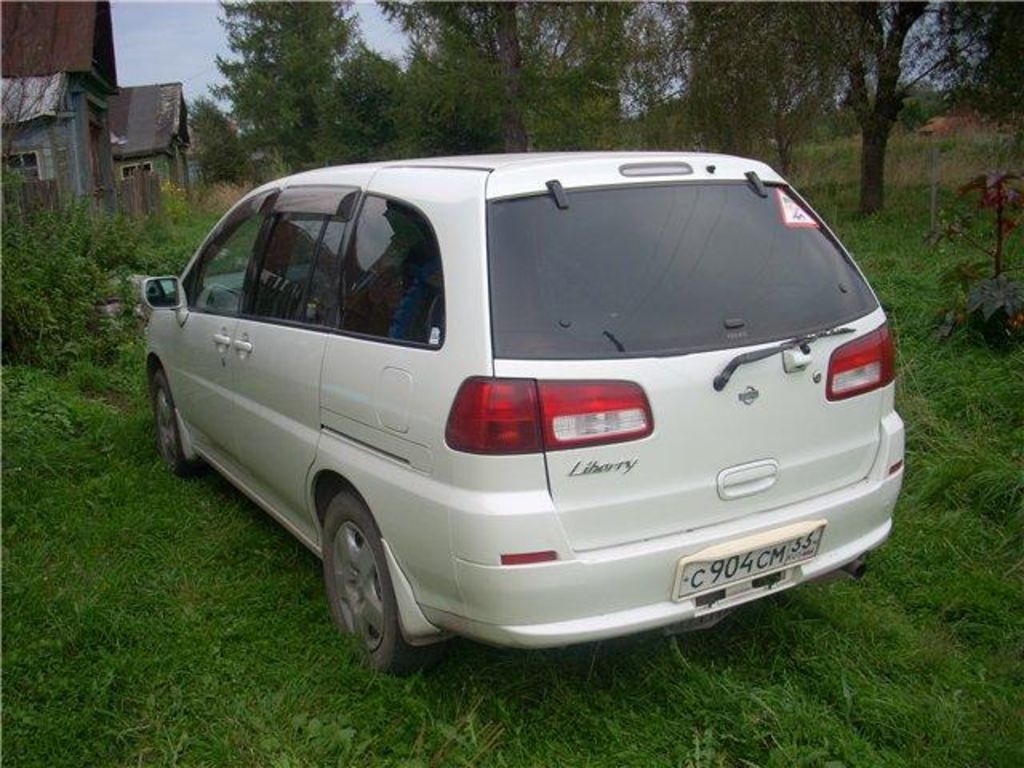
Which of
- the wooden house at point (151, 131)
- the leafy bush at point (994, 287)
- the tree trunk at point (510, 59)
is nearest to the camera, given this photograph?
the leafy bush at point (994, 287)

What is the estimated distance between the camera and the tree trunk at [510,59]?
805 inches

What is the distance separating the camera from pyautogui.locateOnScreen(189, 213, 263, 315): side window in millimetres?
4105

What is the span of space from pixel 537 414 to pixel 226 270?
249cm

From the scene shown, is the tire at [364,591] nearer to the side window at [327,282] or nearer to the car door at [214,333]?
the side window at [327,282]

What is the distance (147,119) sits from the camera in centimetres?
3588

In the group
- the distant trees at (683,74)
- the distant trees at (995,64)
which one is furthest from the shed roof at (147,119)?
the distant trees at (995,64)

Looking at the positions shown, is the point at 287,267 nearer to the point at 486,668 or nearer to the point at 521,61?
the point at 486,668

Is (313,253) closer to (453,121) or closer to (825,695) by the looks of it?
(825,695)

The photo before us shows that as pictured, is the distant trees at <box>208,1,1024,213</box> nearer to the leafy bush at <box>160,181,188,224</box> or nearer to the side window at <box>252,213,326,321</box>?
the leafy bush at <box>160,181,188,224</box>

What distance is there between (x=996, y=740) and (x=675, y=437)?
126 cm

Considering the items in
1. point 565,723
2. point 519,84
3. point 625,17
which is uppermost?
point 625,17

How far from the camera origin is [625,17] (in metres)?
19.9

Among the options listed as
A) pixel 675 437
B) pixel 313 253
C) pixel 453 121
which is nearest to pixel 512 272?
pixel 675 437

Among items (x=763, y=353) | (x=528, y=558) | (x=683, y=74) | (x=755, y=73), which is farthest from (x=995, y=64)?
(x=528, y=558)
